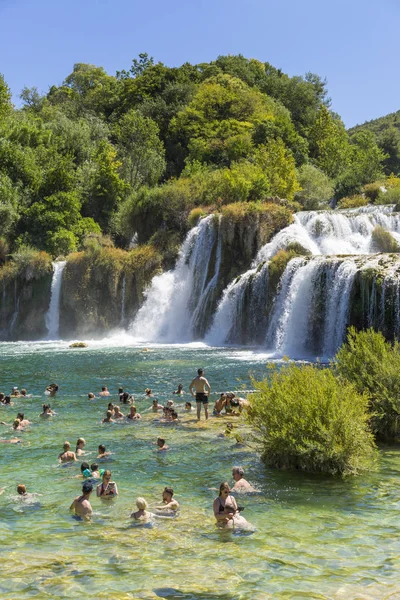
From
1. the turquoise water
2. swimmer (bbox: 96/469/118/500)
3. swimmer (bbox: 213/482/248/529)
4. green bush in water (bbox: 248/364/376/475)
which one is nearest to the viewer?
the turquoise water

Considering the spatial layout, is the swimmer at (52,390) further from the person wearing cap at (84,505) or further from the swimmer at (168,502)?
the swimmer at (168,502)

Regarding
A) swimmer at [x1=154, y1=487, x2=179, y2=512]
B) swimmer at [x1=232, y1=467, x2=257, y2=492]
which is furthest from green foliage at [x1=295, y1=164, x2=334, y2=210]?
swimmer at [x1=154, y1=487, x2=179, y2=512]

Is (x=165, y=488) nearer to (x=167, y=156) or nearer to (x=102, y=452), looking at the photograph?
(x=102, y=452)

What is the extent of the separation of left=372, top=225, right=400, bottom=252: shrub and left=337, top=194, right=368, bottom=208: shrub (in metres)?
11.3

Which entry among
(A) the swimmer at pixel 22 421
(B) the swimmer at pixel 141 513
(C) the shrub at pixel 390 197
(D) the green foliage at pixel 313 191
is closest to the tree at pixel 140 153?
(D) the green foliage at pixel 313 191

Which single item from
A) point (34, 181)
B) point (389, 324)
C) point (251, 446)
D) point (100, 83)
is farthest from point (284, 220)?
point (100, 83)

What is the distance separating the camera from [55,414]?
1992cm

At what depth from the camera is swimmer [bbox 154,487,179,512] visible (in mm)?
11305

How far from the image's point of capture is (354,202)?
52.3 metres

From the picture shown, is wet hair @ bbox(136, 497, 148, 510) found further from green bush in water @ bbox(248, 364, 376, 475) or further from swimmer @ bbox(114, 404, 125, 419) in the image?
swimmer @ bbox(114, 404, 125, 419)

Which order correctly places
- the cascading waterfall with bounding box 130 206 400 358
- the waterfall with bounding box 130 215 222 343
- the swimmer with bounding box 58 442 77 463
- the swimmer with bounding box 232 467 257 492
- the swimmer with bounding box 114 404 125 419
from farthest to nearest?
1. the waterfall with bounding box 130 215 222 343
2. the cascading waterfall with bounding box 130 206 400 358
3. the swimmer with bounding box 114 404 125 419
4. the swimmer with bounding box 58 442 77 463
5. the swimmer with bounding box 232 467 257 492

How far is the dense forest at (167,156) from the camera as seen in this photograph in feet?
169

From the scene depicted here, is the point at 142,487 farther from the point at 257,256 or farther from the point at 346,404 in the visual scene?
the point at 257,256

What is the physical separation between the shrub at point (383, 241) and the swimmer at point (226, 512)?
3157 cm
